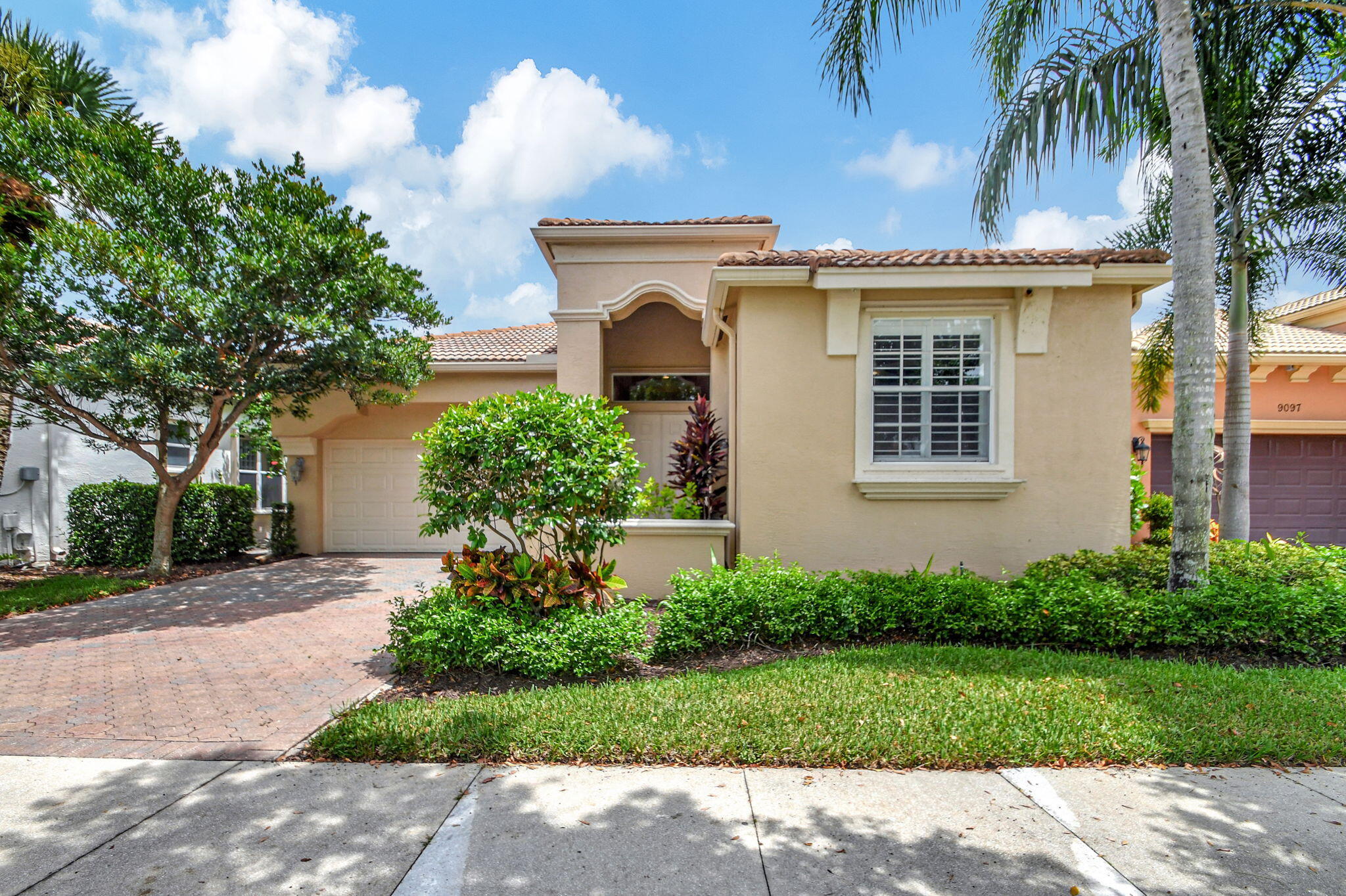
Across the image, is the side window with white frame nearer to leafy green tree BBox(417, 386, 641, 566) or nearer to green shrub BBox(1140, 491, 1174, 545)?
leafy green tree BBox(417, 386, 641, 566)

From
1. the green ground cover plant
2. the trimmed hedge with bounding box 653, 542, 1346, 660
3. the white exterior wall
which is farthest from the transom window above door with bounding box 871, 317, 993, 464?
the white exterior wall

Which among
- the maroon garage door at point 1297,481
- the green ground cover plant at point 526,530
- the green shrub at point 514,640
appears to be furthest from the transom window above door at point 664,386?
the maroon garage door at point 1297,481

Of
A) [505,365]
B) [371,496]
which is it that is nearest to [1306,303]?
[505,365]

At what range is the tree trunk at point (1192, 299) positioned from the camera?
19.7ft

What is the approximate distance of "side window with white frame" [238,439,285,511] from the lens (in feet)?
52.9

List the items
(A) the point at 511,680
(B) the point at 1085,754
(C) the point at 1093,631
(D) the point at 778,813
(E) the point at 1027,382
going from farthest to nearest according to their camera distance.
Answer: (E) the point at 1027,382 → (C) the point at 1093,631 → (A) the point at 511,680 → (B) the point at 1085,754 → (D) the point at 778,813

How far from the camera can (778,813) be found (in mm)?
3277

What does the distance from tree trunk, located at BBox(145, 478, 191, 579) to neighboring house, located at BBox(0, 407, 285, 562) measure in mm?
1854

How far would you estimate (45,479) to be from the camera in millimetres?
12297

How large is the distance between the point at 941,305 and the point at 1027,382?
1.27 m

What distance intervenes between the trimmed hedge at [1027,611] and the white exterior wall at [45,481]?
41.7 ft

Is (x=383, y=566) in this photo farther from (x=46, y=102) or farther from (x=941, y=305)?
(x=941, y=305)

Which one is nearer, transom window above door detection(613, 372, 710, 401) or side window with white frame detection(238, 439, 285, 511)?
transom window above door detection(613, 372, 710, 401)

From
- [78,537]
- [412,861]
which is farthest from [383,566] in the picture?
[412,861]
